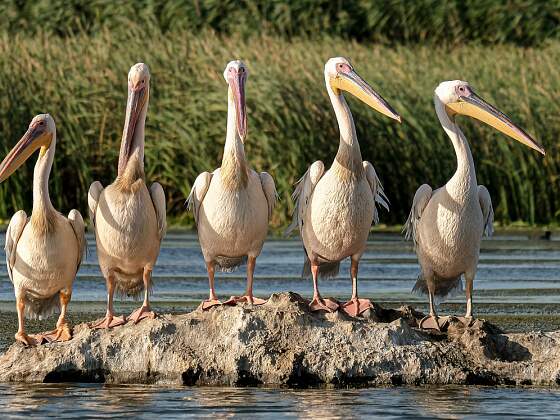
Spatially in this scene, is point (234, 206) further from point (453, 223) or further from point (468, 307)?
point (468, 307)

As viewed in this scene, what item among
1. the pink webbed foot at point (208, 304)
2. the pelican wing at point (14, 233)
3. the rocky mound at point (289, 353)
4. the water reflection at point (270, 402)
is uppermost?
the pelican wing at point (14, 233)

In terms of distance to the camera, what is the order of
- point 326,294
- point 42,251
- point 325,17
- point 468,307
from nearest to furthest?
point 42,251, point 468,307, point 326,294, point 325,17

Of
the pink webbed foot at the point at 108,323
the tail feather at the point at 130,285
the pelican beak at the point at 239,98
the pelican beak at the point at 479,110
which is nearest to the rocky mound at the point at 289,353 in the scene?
the pink webbed foot at the point at 108,323

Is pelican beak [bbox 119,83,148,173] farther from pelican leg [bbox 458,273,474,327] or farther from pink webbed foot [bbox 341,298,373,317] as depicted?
pelican leg [bbox 458,273,474,327]

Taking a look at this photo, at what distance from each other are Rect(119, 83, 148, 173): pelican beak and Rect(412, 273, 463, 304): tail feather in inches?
77.0

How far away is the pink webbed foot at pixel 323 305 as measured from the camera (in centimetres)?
856

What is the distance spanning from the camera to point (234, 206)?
9062mm

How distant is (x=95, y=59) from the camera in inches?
736

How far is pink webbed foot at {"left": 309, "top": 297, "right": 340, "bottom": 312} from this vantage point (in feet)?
28.1

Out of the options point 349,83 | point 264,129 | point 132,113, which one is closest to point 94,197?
point 132,113

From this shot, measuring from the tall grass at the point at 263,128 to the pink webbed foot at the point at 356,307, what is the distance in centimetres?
856

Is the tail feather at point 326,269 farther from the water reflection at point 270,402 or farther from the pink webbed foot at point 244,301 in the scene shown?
the water reflection at point 270,402

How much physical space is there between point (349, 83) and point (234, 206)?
1.21 metres

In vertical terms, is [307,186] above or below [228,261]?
above
